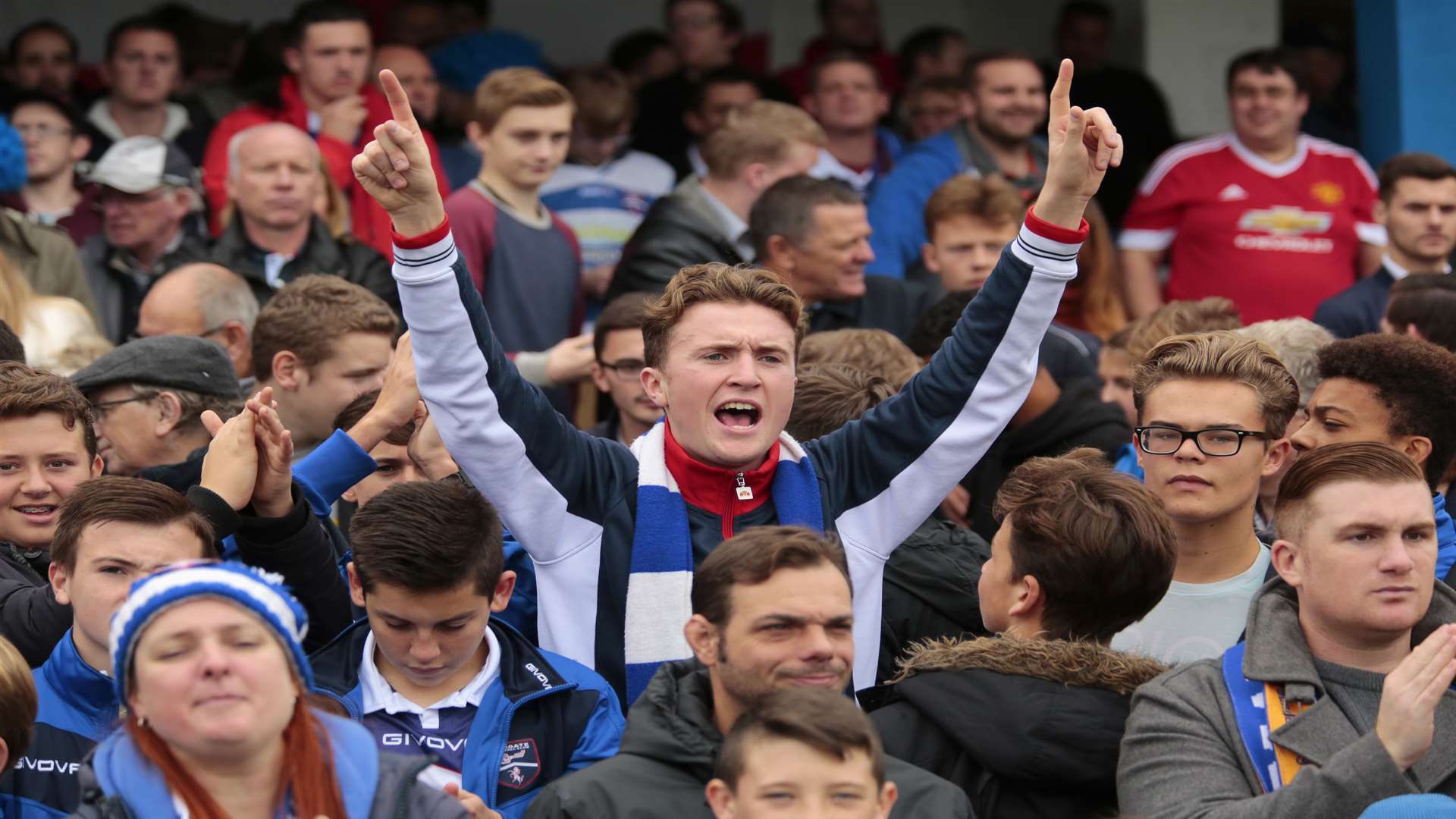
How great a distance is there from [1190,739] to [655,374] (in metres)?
1.48

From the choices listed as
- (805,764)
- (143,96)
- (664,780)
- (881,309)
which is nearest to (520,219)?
(881,309)

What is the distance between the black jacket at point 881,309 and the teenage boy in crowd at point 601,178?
131 centimetres

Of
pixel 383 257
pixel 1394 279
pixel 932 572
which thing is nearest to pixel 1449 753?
pixel 932 572

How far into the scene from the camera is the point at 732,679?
3.54 metres

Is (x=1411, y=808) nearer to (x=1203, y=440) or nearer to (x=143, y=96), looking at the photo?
(x=1203, y=440)

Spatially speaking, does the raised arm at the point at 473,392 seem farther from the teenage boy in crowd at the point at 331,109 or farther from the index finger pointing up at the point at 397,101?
the teenage boy in crowd at the point at 331,109

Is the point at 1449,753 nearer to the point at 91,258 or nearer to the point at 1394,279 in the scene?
the point at 1394,279

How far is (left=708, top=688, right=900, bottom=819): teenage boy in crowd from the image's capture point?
10.3ft

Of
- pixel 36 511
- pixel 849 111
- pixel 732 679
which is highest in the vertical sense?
pixel 849 111

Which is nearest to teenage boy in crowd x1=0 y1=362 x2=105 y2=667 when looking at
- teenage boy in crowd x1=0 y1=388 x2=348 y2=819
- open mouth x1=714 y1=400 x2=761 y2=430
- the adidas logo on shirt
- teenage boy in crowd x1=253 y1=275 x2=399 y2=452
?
teenage boy in crowd x1=0 y1=388 x2=348 y2=819

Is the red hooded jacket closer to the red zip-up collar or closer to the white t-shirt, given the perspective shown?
the red zip-up collar

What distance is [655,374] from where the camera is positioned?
4406 millimetres

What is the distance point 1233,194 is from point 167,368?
5.16 metres

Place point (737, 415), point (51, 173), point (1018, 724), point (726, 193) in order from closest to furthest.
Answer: point (1018, 724), point (737, 415), point (726, 193), point (51, 173)
